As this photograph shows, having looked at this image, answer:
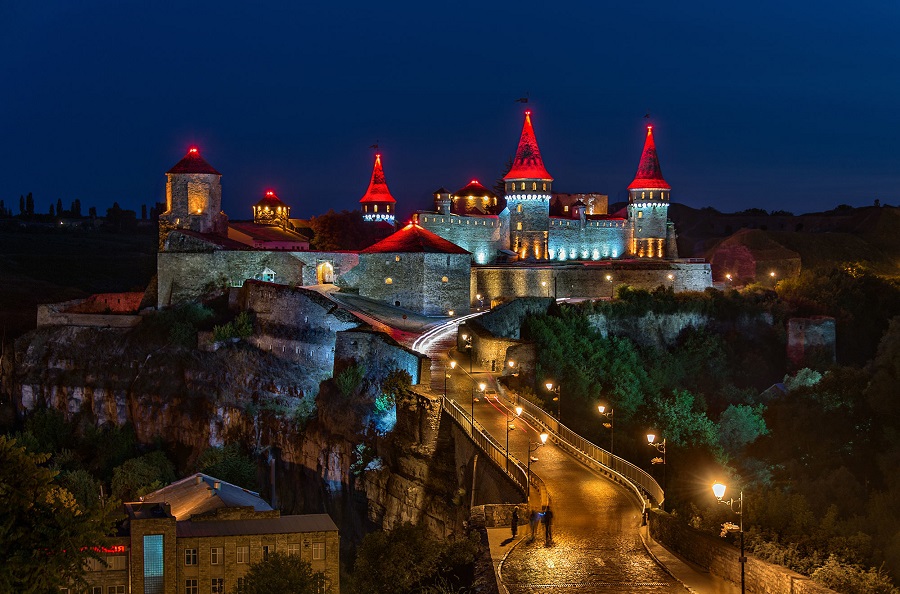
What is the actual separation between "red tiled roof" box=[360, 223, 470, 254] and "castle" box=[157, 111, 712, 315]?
90 millimetres

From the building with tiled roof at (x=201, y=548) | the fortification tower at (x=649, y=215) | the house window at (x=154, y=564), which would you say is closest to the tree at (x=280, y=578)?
the building with tiled roof at (x=201, y=548)

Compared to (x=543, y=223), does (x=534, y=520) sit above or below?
below

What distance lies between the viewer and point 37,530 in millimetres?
16391

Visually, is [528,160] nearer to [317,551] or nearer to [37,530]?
[317,551]

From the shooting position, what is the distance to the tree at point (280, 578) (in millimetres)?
22656

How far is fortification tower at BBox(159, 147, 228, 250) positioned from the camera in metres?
47.0

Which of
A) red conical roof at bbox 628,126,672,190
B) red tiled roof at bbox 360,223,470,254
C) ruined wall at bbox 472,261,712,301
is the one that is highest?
red conical roof at bbox 628,126,672,190

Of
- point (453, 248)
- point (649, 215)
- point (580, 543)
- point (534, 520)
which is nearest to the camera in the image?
point (580, 543)

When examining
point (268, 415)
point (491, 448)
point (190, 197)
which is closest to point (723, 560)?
point (491, 448)

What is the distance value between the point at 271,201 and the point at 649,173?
74.1 feet

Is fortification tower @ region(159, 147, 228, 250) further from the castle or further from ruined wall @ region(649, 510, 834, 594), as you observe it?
ruined wall @ region(649, 510, 834, 594)

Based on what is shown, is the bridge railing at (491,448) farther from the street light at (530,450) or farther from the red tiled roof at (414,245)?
the red tiled roof at (414,245)

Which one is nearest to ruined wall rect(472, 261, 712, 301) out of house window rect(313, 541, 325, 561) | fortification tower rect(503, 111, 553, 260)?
fortification tower rect(503, 111, 553, 260)

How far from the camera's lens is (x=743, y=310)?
4962 cm
